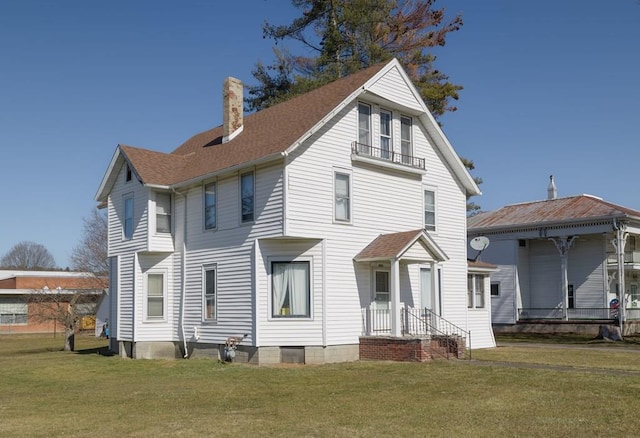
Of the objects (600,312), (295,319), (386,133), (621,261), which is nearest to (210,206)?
(295,319)

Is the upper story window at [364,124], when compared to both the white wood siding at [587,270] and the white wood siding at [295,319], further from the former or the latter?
the white wood siding at [587,270]

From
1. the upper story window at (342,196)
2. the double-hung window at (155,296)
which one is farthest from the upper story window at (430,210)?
the double-hung window at (155,296)

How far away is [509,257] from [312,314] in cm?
2408

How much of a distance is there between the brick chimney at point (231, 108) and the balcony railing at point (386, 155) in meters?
5.27

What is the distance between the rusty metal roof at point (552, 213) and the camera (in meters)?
39.0

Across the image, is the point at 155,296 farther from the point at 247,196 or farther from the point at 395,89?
the point at 395,89

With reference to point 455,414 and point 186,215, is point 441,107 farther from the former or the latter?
point 455,414

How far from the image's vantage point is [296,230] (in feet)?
70.0

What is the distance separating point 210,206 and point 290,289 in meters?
4.56

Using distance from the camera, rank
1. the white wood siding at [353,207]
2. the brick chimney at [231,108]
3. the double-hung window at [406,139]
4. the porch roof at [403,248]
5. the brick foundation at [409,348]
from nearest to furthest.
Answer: the brick foundation at [409,348]
the white wood siding at [353,207]
the porch roof at [403,248]
the double-hung window at [406,139]
the brick chimney at [231,108]

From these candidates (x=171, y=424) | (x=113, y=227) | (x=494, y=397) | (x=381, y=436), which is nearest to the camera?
(x=381, y=436)

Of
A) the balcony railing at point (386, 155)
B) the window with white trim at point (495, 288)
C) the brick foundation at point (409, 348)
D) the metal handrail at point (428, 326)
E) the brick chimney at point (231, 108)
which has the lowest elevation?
the brick foundation at point (409, 348)

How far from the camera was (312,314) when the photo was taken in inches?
860

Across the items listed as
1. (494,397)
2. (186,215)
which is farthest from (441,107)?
(494,397)
